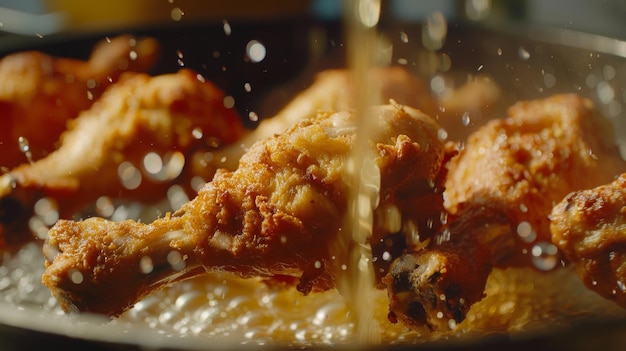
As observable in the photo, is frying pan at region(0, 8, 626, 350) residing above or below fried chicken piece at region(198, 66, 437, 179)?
above

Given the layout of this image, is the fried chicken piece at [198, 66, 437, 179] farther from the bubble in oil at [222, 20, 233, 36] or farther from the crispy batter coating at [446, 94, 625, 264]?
the bubble in oil at [222, 20, 233, 36]

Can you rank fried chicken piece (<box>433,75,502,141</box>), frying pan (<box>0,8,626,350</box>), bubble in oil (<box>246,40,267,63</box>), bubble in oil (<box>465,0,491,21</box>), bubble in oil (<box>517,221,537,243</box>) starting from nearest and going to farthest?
bubble in oil (<box>517,221,537,243</box>), fried chicken piece (<box>433,75,502,141</box>), frying pan (<box>0,8,626,350</box>), bubble in oil (<box>246,40,267,63</box>), bubble in oil (<box>465,0,491,21</box>)

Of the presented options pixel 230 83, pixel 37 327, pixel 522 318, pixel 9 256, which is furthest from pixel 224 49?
pixel 37 327

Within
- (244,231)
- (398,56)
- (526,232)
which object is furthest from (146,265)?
(398,56)

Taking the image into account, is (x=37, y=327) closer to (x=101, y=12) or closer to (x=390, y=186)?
(x=390, y=186)

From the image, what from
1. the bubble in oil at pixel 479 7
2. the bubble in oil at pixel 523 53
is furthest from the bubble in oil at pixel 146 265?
the bubble in oil at pixel 479 7

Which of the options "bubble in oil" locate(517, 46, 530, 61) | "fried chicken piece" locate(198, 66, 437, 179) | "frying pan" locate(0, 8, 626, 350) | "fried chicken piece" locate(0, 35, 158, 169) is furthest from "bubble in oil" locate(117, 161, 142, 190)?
"bubble in oil" locate(517, 46, 530, 61)
